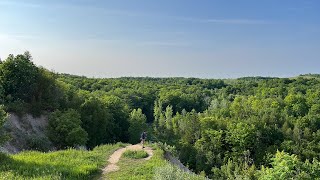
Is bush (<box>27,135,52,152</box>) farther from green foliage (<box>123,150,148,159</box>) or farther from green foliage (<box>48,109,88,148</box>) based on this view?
green foliage (<box>123,150,148,159</box>)

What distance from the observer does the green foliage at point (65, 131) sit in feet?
147

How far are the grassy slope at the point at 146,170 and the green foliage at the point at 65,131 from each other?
19.6m

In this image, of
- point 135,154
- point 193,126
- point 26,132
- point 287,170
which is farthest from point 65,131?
point 193,126

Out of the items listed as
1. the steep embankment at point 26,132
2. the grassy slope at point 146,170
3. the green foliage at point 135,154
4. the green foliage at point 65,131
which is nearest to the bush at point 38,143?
the steep embankment at point 26,132

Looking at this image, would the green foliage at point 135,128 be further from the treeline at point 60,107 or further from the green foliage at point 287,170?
the green foliage at point 287,170

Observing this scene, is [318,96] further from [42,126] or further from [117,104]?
[42,126]

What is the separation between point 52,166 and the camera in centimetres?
2012

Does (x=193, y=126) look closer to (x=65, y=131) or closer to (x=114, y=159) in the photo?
(x=65, y=131)

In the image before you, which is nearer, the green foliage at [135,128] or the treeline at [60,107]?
the treeline at [60,107]

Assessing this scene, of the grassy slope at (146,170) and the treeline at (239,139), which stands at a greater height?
the grassy slope at (146,170)

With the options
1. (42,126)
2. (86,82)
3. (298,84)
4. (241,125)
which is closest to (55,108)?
(42,126)

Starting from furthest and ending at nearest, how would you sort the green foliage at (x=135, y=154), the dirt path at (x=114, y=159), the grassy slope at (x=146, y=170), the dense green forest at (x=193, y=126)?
1. the dense green forest at (x=193, y=126)
2. the green foliage at (x=135, y=154)
3. the dirt path at (x=114, y=159)
4. the grassy slope at (x=146, y=170)

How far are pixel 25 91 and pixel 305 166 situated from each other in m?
38.9

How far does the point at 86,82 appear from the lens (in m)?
121
